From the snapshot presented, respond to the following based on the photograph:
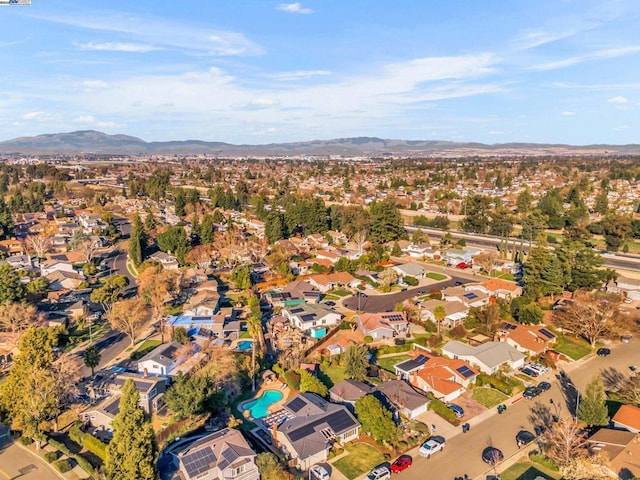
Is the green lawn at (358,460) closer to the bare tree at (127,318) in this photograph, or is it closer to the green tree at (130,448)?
the green tree at (130,448)

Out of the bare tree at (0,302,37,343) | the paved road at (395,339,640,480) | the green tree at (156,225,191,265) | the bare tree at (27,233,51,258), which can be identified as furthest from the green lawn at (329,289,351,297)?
the bare tree at (27,233,51,258)

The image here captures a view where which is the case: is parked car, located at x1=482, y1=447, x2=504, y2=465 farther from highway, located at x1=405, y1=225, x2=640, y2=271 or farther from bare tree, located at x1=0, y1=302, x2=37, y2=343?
highway, located at x1=405, y1=225, x2=640, y2=271

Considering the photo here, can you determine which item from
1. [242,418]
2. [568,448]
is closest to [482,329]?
[568,448]

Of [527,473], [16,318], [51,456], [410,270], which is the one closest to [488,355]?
[527,473]

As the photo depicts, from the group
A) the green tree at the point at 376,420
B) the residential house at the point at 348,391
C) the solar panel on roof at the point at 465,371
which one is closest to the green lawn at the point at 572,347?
the solar panel on roof at the point at 465,371

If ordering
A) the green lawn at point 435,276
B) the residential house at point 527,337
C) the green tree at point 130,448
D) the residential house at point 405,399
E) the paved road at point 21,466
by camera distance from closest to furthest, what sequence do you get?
the green tree at point 130,448, the paved road at point 21,466, the residential house at point 405,399, the residential house at point 527,337, the green lawn at point 435,276

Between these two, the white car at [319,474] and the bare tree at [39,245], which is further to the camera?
the bare tree at [39,245]

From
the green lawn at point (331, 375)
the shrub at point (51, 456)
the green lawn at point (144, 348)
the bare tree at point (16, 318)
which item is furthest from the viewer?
the bare tree at point (16, 318)
